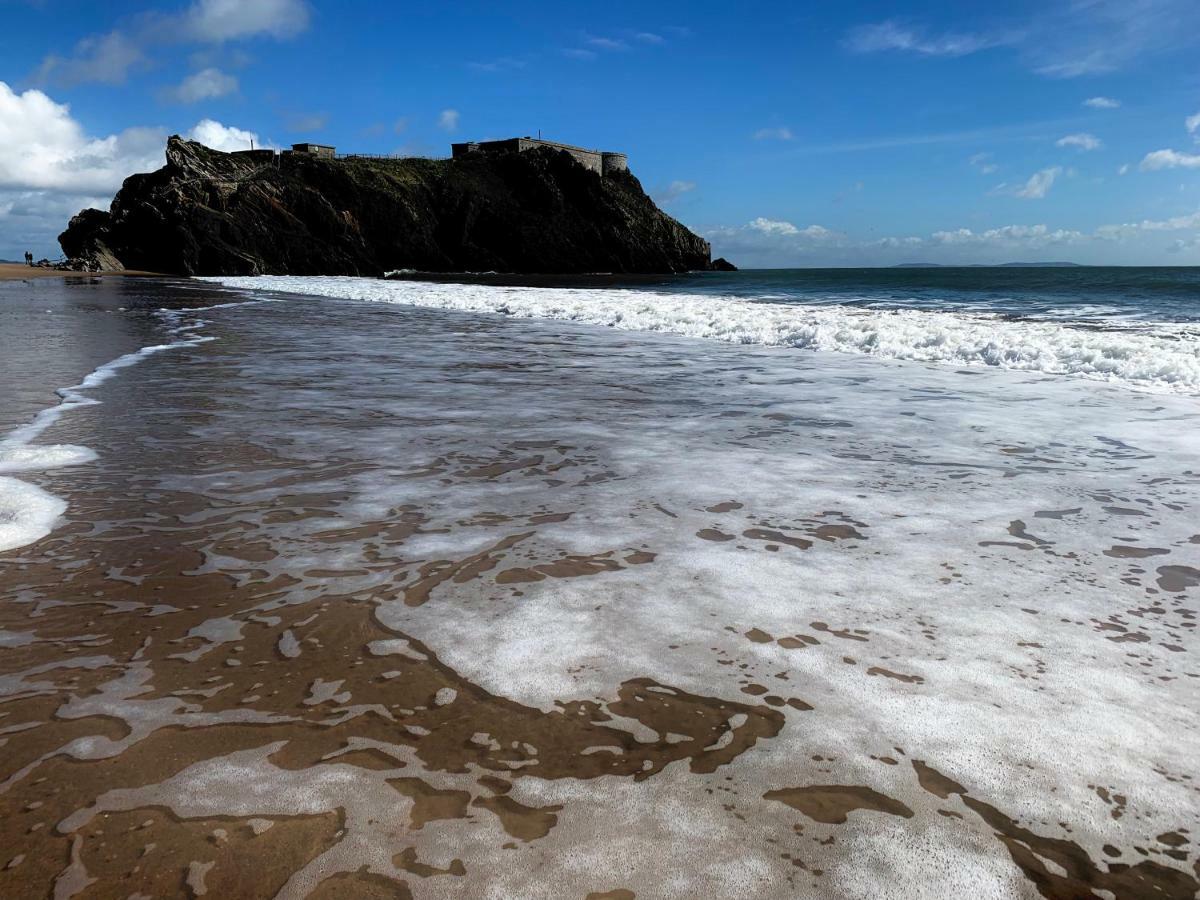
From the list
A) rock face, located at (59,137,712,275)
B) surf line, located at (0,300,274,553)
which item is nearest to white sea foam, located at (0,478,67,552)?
surf line, located at (0,300,274,553)

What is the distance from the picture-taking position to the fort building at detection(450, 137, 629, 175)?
310 feet

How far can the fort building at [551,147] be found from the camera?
94375 mm

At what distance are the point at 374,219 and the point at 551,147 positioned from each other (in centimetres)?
2823

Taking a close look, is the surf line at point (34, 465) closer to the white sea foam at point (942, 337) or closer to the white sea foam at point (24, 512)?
the white sea foam at point (24, 512)

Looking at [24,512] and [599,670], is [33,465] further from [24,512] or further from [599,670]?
[599,670]

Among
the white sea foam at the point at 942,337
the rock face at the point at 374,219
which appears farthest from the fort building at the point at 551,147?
the white sea foam at the point at 942,337

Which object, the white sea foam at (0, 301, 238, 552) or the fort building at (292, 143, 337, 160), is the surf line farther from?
the fort building at (292, 143, 337, 160)

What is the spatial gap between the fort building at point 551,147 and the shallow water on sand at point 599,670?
9365cm

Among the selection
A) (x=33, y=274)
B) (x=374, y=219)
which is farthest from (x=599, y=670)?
(x=374, y=219)

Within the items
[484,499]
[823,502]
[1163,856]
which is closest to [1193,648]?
[1163,856]

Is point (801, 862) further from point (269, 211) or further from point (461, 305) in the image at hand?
point (269, 211)

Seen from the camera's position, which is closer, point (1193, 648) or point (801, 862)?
point (801, 862)

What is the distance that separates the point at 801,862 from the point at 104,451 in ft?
15.0

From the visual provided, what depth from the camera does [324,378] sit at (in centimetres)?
743
